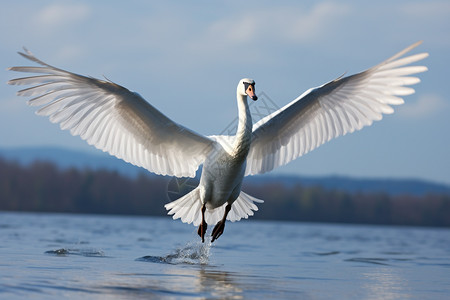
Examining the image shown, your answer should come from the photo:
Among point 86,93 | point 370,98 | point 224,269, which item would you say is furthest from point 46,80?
point 370,98

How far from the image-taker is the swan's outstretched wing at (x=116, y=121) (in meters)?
12.6

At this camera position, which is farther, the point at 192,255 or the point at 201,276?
the point at 192,255

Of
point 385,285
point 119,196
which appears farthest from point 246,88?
point 119,196

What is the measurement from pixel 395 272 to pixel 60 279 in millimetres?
6900

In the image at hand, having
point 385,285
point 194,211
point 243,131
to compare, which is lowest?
point 385,285

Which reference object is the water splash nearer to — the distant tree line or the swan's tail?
the swan's tail

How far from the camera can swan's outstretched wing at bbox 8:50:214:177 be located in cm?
→ 1262

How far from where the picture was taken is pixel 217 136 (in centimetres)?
1433

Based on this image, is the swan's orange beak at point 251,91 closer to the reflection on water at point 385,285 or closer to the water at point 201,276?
the water at point 201,276

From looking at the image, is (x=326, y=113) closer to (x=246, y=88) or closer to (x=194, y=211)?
(x=246, y=88)

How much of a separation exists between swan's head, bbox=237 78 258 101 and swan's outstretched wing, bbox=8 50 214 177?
1196mm

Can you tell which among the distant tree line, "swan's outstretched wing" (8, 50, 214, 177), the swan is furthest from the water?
the distant tree line

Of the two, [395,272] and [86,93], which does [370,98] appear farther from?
[86,93]

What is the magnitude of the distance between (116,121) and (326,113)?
12.9 feet
